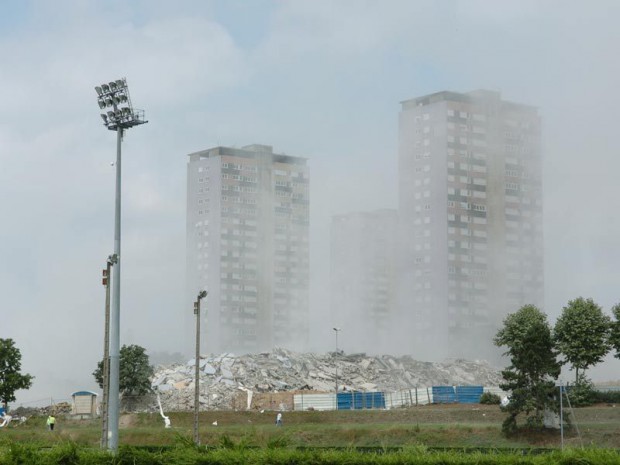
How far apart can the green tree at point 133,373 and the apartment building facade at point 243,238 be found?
91445mm

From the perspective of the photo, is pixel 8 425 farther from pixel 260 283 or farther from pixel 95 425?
pixel 260 283

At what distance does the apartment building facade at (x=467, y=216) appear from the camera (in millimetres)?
Answer: 170875

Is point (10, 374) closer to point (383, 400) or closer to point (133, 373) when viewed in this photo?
point (133, 373)

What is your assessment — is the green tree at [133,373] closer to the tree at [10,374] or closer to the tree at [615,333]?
the tree at [10,374]

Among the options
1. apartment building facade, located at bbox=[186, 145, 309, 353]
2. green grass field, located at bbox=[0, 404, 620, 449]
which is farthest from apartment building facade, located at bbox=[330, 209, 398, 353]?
green grass field, located at bbox=[0, 404, 620, 449]

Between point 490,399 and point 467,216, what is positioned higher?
point 467,216

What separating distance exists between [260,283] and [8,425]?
118104 millimetres

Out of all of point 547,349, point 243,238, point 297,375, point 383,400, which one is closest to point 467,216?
point 243,238

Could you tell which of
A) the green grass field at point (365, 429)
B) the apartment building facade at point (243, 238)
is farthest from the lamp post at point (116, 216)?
Result: the apartment building facade at point (243, 238)

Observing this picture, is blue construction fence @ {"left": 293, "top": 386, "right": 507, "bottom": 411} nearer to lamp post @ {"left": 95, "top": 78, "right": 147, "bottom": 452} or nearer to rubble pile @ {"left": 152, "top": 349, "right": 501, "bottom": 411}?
rubble pile @ {"left": 152, "top": 349, "right": 501, "bottom": 411}

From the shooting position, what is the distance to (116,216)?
49.5m

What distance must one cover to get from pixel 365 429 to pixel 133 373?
115ft

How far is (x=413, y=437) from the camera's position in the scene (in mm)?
65000

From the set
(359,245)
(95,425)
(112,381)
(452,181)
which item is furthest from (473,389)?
(359,245)
